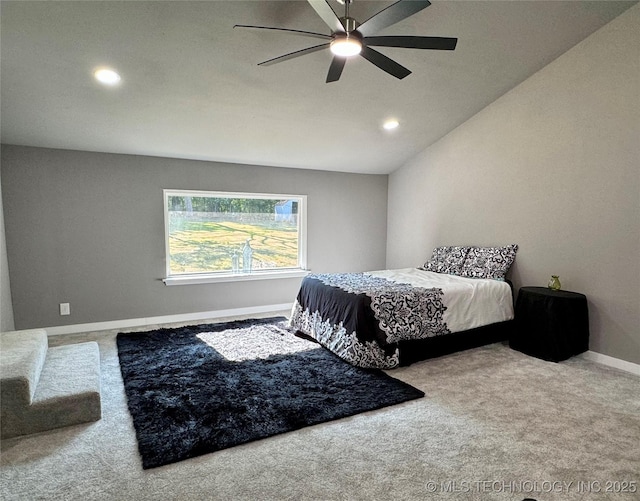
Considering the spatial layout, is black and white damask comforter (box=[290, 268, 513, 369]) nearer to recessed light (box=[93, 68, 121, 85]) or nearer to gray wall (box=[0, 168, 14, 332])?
recessed light (box=[93, 68, 121, 85])

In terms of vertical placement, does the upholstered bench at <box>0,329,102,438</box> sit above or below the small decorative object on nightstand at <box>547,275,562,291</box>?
below

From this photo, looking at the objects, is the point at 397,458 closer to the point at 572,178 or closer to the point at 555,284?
the point at 555,284

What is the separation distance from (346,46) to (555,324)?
116 inches

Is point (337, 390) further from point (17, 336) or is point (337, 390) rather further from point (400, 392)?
point (17, 336)

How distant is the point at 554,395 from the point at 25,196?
5.18 m

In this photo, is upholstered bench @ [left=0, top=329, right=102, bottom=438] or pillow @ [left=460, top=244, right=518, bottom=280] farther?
pillow @ [left=460, top=244, right=518, bottom=280]

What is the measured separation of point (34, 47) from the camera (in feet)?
8.46

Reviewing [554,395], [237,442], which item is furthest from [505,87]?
[237,442]

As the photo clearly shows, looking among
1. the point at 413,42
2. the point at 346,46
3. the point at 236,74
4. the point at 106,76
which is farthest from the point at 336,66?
the point at 106,76

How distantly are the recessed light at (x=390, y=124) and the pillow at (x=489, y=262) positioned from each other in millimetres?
1771

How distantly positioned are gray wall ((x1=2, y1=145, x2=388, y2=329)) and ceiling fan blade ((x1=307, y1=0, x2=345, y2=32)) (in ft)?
10.1

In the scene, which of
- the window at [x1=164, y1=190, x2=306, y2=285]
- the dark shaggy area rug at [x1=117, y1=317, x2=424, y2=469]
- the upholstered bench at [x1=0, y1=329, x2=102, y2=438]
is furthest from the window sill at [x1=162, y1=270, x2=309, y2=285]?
the upholstered bench at [x1=0, y1=329, x2=102, y2=438]

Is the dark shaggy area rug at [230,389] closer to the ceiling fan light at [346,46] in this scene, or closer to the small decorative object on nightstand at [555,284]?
the small decorative object on nightstand at [555,284]

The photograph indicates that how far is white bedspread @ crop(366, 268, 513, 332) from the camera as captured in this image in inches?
140
